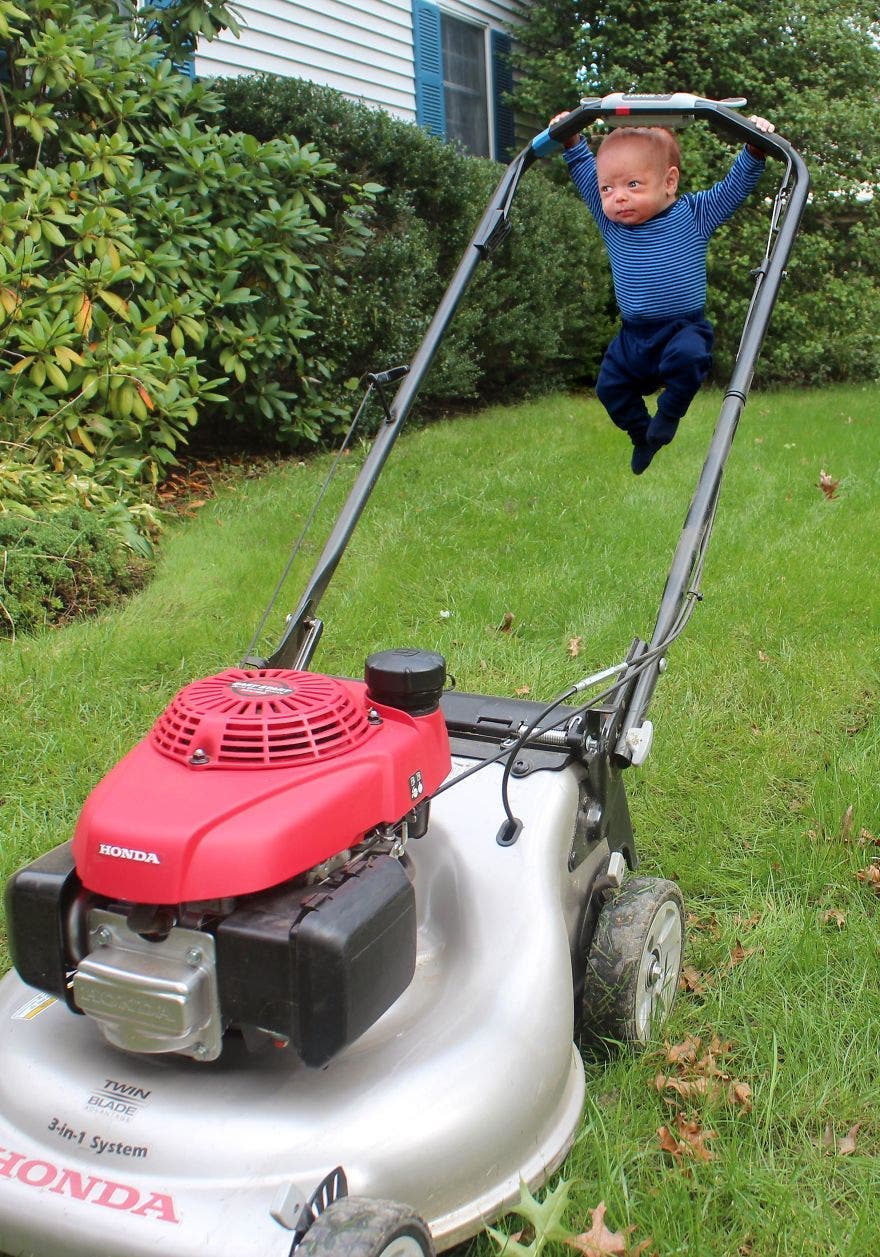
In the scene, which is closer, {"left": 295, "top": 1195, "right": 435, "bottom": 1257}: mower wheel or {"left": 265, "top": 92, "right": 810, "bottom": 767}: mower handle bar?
{"left": 295, "top": 1195, "right": 435, "bottom": 1257}: mower wheel

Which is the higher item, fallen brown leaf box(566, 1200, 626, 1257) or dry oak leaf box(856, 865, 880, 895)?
fallen brown leaf box(566, 1200, 626, 1257)

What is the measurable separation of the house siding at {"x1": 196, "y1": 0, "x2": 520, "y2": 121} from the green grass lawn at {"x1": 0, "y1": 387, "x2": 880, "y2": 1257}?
269cm

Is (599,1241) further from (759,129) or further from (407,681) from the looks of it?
(759,129)

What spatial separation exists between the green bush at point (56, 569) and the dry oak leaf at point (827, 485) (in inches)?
131

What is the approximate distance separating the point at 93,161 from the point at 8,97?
52 cm

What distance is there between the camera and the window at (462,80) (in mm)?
8766

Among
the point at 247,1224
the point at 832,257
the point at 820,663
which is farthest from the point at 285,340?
the point at 832,257

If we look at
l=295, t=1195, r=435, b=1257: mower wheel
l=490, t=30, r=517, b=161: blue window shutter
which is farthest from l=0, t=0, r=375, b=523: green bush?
l=490, t=30, r=517, b=161: blue window shutter

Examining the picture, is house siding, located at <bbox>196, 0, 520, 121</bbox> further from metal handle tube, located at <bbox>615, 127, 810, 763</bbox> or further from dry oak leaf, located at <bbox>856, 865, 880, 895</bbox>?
dry oak leaf, located at <bbox>856, 865, 880, 895</bbox>

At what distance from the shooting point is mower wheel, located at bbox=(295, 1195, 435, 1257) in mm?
1273

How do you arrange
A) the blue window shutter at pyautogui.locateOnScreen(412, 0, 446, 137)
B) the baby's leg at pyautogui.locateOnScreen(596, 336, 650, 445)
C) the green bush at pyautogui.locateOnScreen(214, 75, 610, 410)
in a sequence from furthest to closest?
the blue window shutter at pyautogui.locateOnScreen(412, 0, 446, 137) → the green bush at pyautogui.locateOnScreen(214, 75, 610, 410) → the baby's leg at pyautogui.locateOnScreen(596, 336, 650, 445)

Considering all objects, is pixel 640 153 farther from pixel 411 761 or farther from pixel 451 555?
pixel 451 555

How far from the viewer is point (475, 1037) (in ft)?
5.30

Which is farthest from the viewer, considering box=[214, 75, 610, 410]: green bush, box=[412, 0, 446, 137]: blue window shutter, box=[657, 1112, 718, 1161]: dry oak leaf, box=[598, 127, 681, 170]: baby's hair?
box=[412, 0, 446, 137]: blue window shutter
